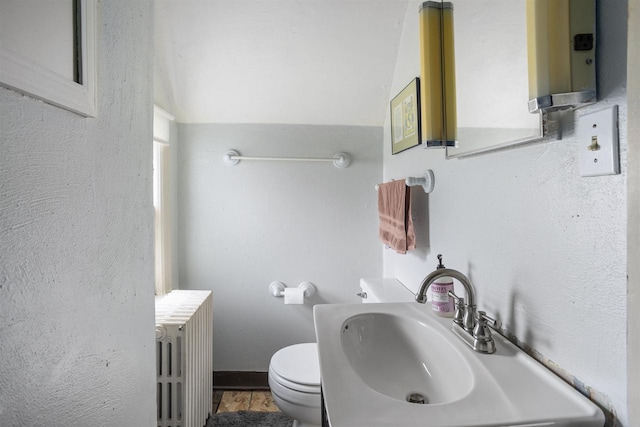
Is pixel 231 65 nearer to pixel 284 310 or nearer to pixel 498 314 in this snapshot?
pixel 284 310

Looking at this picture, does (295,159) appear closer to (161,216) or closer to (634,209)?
(161,216)

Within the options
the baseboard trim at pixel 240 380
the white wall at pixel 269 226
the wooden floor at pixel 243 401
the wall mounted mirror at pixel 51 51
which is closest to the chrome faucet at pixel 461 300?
the wall mounted mirror at pixel 51 51

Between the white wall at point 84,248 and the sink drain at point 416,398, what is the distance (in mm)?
672

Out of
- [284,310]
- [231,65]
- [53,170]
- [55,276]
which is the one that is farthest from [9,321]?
[284,310]

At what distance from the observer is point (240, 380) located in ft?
6.88

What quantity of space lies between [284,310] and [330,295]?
297 mm

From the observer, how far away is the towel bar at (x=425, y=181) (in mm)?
1316

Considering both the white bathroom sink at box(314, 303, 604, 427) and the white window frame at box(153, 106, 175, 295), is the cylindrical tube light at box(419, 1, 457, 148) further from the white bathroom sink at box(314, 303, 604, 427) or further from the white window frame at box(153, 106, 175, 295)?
the white window frame at box(153, 106, 175, 295)

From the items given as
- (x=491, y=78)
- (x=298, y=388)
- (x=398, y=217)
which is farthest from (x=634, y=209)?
(x=298, y=388)

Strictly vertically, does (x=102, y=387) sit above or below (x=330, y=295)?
above

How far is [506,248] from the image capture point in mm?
854

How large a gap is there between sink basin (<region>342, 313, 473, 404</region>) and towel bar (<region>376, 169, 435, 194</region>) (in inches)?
21.6

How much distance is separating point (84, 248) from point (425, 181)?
113 cm

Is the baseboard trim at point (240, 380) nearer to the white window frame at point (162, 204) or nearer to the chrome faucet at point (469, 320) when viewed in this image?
the white window frame at point (162, 204)
